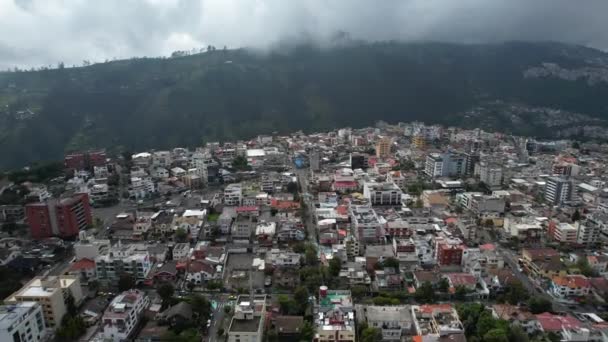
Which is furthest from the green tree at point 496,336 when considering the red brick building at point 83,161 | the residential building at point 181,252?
the red brick building at point 83,161

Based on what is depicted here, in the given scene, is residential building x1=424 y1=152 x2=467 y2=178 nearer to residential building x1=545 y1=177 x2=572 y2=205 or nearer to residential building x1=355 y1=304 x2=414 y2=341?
residential building x1=545 y1=177 x2=572 y2=205

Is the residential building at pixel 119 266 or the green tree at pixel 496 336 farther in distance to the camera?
the residential building at pixel 119 266

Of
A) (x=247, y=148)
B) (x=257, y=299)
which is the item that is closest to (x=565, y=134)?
(x=247, y=148)

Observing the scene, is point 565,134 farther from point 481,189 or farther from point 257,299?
point 257,299

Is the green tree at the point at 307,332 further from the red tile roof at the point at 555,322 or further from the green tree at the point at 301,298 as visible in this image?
the red tile roof at the point at 555,322

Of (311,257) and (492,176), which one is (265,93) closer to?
(492,176)

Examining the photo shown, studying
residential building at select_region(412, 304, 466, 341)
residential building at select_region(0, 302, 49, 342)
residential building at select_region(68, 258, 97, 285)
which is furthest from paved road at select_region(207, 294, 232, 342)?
residential building at select_region(412, 304, 466, 341)

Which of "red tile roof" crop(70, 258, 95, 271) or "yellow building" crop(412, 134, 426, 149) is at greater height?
"yellow building" crop(412, 134, 426, 149)
